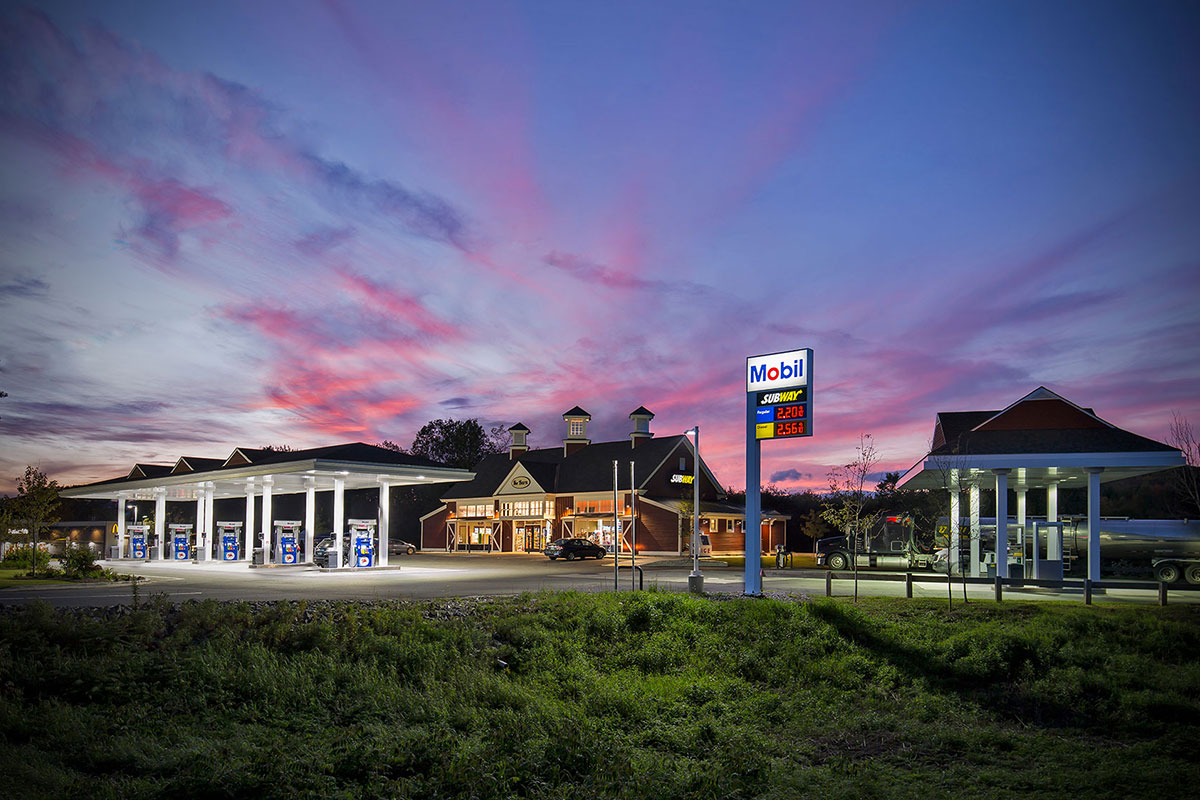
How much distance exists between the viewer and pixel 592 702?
13.1 metres

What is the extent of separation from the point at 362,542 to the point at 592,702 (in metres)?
27.3

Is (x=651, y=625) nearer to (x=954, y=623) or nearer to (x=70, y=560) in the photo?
(x=954, y=623)

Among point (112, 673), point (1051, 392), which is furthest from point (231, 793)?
point (1051, 392)

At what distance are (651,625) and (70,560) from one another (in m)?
22.9

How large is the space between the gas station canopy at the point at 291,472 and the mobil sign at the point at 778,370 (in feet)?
58.6

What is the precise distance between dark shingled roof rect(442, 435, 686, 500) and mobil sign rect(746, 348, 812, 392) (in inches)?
1431

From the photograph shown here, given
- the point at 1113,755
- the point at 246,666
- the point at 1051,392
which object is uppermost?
the point at 1051,392

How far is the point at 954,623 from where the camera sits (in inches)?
743

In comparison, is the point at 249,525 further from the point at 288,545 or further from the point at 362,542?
the point at 362,542

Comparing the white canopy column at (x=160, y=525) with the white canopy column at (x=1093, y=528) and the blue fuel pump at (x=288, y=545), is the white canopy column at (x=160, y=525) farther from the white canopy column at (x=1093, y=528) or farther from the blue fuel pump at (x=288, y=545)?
the white canopy column at (x=1093, y=528)

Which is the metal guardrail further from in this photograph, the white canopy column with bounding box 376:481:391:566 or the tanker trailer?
the white canopy column with bounding box 376:481:391:566

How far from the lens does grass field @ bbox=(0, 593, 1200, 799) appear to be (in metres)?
9.57

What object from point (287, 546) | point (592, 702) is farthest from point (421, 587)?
point (287, 546)

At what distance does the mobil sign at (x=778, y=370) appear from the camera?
910 inches
